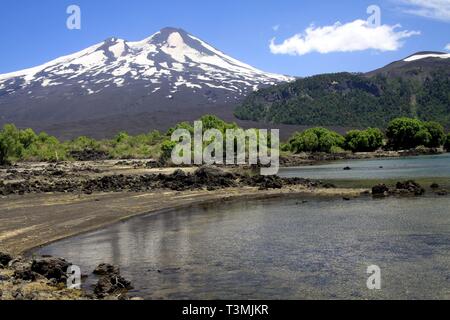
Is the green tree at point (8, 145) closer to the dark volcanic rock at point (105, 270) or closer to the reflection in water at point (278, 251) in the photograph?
the reflection in water at point (278, 251)

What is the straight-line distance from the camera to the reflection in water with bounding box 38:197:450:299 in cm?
1550

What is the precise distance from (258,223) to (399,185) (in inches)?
689

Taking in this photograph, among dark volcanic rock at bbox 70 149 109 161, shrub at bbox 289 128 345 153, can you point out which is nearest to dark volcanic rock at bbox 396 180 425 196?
dark volcanic rock at bbox 70 149 109 161

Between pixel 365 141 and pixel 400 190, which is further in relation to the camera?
pixel 365 141

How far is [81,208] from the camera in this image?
3438cm

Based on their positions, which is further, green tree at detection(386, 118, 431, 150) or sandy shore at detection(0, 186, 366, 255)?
green tree at detection(386, 118, 431, 150)

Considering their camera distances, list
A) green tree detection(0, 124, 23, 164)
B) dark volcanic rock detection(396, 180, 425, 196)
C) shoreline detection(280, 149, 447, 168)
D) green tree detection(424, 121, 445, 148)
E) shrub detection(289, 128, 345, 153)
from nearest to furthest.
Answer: dark volcanic rock detection(396, 180, 425, 196) → green tree detection(0, 124, 23, 164) → shoreline detection(280, 149, 447, 168) → shrub detection(289, 128, 345, 153) → green tree detection(424, 121, 445, 148)

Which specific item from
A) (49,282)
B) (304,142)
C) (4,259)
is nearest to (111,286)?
(49,282)

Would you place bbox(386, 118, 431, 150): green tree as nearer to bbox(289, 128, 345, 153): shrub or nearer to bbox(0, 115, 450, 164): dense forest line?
bbox(0, 115, 450, 164): dense forest line

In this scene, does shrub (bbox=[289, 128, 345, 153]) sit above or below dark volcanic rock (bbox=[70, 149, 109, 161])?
above

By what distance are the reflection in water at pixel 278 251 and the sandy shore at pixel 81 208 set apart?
1.45m

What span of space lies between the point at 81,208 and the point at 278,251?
17.6 meters

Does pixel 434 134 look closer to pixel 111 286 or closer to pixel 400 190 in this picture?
pixel 400 190

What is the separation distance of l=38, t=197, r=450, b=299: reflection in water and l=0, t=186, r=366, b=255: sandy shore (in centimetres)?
145
